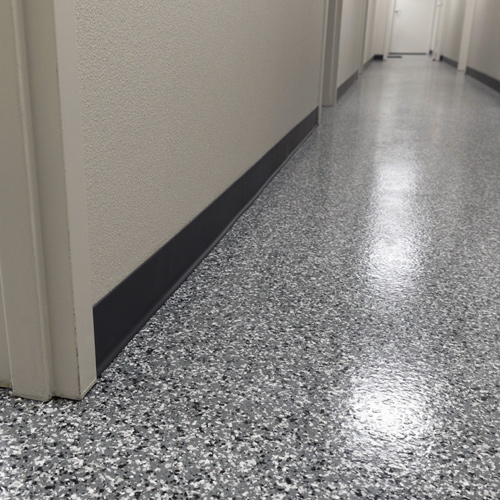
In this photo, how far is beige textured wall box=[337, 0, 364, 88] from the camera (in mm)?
5762

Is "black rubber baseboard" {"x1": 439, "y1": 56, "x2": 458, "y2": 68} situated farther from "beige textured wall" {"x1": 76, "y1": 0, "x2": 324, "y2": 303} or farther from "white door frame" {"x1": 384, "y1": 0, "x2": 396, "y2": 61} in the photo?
"beige textured wall" {"x1": 76, "y1": 0, "x2": 324, "y2": 303}

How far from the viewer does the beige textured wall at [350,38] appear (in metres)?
5.76

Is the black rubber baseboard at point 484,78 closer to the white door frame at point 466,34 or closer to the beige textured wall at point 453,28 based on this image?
the white door frame at point 466,34

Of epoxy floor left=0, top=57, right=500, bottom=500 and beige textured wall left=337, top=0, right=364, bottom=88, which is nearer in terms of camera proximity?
epoxy floor left=0, top=57, right=500, bottom=500

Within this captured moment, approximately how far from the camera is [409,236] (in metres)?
2.14

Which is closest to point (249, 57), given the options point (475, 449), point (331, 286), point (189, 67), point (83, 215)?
point (189, 67)

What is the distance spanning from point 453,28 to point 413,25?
15.3 ft

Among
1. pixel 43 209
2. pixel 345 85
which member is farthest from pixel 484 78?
pixel 43 209

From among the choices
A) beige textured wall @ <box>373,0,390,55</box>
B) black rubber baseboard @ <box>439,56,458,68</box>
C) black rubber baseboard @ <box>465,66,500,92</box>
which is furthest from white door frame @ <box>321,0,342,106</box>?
beige textured wall @ <box>373,0,390,55</box>

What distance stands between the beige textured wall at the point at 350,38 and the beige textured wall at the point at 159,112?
348cm

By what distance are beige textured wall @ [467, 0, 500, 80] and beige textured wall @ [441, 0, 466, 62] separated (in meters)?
1.37

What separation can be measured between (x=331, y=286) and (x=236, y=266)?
0.32m

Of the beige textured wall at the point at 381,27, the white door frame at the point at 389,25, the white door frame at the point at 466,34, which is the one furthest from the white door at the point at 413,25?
the white door frame at the point at 466,34

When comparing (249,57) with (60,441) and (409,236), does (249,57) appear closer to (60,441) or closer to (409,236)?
(409,236)
